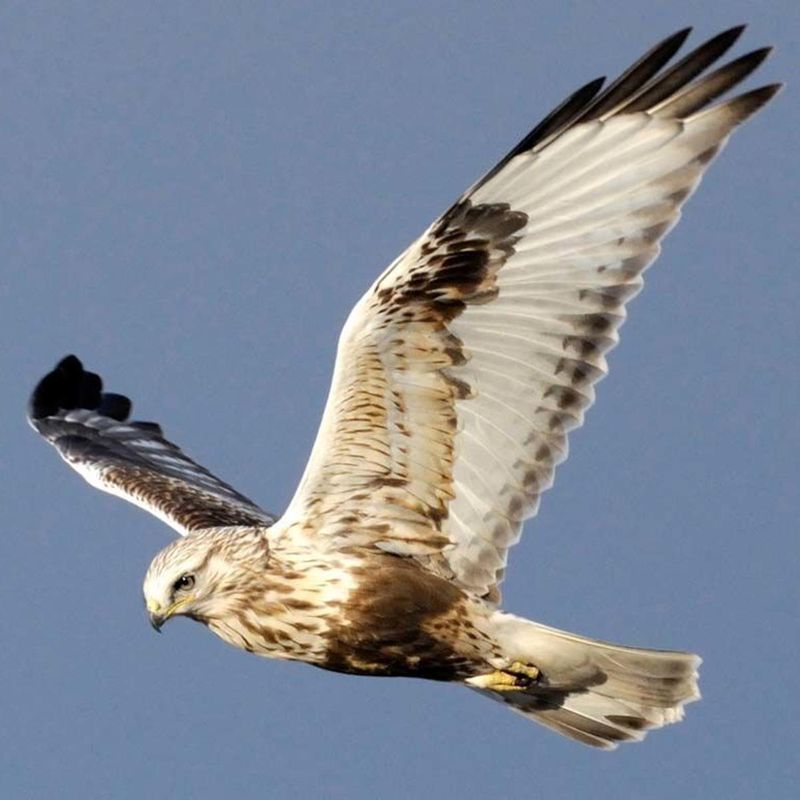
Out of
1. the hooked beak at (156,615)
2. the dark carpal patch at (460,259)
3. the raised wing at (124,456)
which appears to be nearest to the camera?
the dark carpal patch at (460,259)

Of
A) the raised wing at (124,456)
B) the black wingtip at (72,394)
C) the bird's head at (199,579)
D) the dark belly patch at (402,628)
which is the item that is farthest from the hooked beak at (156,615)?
the black wingtip at (72,394)

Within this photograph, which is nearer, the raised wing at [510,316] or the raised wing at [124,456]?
the raised wing at [510,316]

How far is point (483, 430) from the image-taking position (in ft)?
31.7

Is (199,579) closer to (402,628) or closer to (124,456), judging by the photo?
(402,628)

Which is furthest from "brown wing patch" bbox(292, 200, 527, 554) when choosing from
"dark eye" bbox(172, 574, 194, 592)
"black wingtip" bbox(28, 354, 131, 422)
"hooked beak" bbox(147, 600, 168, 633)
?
"black wingtip" bbox(28, 354, 131, 422)

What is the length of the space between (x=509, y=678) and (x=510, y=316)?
5.86ft

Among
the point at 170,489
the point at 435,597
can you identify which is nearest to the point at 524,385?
the point at 435,597

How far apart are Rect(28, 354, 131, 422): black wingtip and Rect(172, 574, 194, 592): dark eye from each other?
4.38 meters

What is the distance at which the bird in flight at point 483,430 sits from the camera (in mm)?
9141

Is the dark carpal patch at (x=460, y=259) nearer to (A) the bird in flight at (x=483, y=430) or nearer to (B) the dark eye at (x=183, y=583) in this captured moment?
(A) the bird in flight at (x=483, y=430)

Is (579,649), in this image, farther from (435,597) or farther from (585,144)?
(585,144)

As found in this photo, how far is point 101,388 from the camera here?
14.0 metres

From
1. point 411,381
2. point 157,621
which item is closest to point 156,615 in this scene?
point 157,621

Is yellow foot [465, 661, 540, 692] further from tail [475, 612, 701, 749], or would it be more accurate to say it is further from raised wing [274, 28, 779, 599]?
raised wing [274, 28, 779, 599]
